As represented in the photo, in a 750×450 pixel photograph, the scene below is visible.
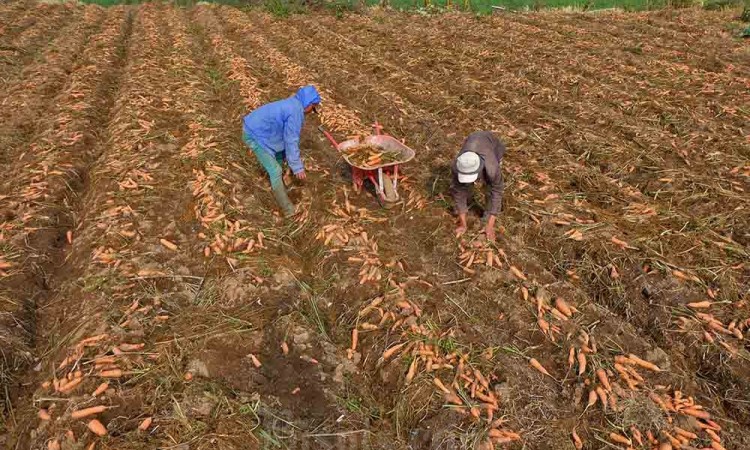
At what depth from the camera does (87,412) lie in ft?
11.0

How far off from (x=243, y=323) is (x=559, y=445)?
3.09 m

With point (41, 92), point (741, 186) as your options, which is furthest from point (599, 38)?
Result: point (41, 92)

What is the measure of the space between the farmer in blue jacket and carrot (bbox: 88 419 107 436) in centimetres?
354

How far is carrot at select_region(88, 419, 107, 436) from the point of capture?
322cm

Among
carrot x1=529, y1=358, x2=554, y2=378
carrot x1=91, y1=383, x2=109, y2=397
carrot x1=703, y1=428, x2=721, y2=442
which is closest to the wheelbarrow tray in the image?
carrot x1=529, y1=358, x2=554, y2=378

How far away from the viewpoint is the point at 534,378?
3.71m

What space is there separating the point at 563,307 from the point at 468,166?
1787 millimetres

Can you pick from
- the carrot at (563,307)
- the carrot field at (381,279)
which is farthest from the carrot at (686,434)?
the carrot at (563,307)

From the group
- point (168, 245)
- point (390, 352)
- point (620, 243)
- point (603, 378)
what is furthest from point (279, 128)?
point (603, 378)

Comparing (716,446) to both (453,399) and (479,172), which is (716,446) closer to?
(453,399)

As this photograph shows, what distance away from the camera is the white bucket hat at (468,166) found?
15.2ft

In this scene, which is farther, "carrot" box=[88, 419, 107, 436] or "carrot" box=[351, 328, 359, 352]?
"carrot" box=[351, 328, 359, 352]

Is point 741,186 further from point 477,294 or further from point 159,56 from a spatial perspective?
Result: point 159,56

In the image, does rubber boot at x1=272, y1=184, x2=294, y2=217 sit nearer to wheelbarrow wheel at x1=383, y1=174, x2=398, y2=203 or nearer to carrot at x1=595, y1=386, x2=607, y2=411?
wheelbarrow wheel at x1=383, y1=174, x2=398, y2=203
